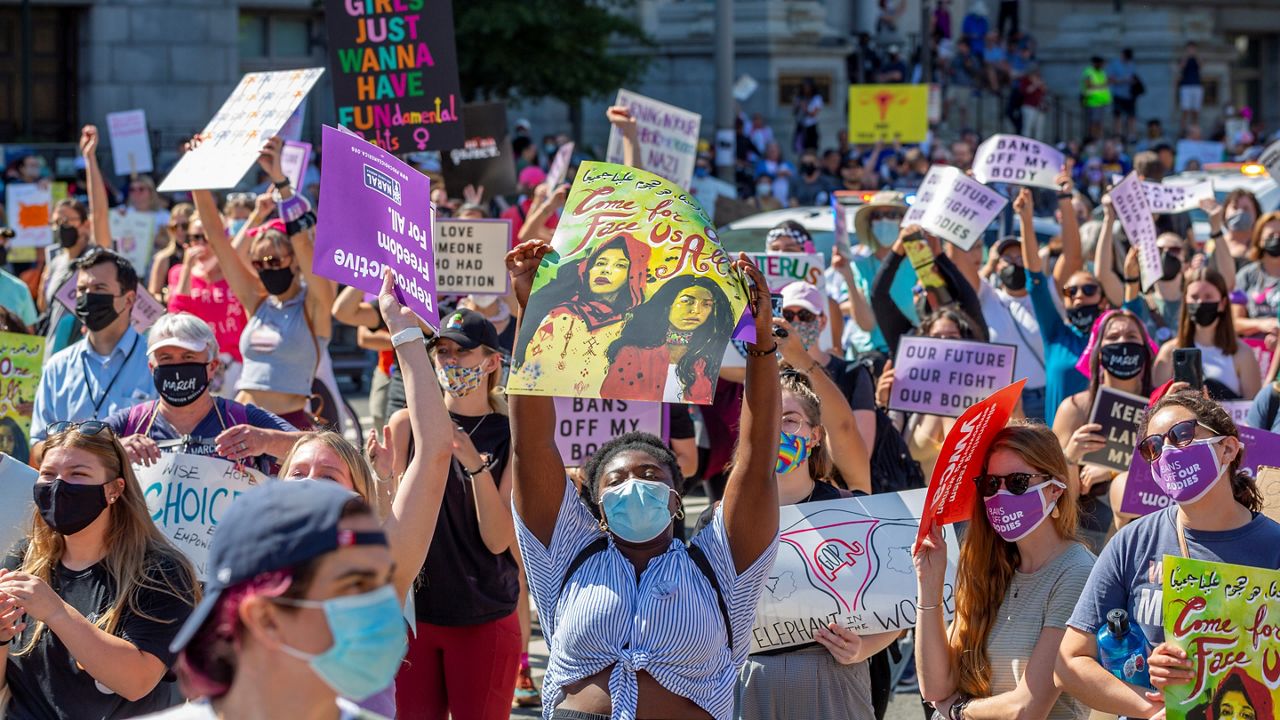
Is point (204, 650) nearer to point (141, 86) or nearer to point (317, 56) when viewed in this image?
point (141, 86)

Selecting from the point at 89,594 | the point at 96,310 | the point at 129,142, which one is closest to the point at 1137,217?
the point at 96,310

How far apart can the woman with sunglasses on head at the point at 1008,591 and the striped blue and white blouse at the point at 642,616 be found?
52 centimetres

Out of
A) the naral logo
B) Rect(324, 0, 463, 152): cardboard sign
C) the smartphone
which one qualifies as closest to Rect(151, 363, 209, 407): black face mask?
the naral logo

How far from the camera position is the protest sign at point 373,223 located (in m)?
5.45

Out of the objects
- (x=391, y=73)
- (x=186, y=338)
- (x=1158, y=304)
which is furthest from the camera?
(x=1158, y=304)

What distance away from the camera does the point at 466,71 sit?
83.7ft

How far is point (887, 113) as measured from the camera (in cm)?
2109

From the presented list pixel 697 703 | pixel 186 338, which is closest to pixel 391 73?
pixel 186 338

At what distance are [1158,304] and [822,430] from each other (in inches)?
238

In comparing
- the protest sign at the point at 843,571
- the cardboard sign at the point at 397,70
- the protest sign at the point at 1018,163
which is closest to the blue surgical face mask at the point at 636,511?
the protest sign at the point at 843,571

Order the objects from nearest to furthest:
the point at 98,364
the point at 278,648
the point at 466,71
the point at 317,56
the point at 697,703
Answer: the point at 278,648, the point at 697,703, the point at 98,364, the point at 466,71, the point at 317,56

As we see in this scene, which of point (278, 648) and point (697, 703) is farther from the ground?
point (278, 648)

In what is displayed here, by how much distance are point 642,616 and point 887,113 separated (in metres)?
17.3

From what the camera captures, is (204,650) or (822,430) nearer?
(204,650)
